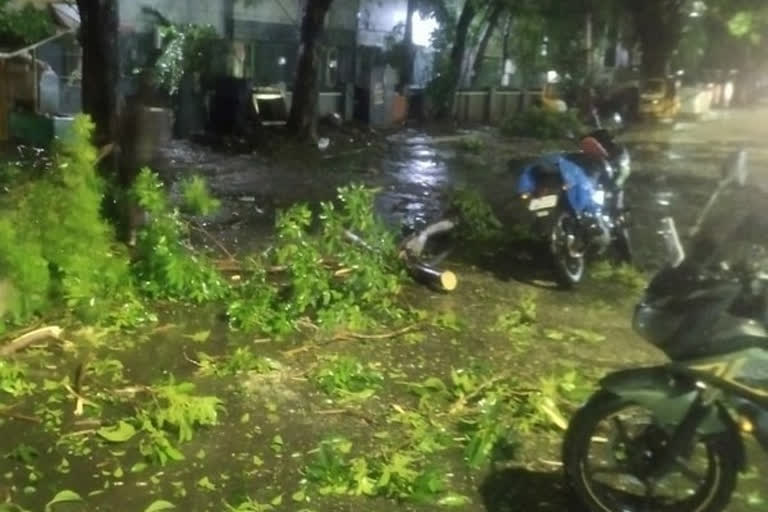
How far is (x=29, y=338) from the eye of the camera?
632cm

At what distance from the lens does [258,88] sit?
20594 mm

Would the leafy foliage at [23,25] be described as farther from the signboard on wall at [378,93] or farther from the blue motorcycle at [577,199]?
the blue motorcycle at [577,199]

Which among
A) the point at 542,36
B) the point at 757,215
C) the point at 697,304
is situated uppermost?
the point at 542,36

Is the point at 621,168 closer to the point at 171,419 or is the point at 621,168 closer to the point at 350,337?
the point at 350,337

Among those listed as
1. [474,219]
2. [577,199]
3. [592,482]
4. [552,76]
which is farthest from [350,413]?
[552,76]

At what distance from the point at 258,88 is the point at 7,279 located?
1488cm

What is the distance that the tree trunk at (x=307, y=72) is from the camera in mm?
19062

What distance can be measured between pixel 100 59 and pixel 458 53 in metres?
16.9

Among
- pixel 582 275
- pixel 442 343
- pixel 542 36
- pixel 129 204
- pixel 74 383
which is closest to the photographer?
pixel 74 383

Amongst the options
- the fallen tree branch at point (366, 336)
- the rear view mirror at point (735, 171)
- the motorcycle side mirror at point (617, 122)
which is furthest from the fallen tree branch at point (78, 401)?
the motorcycle side mirror at point (617, 122)

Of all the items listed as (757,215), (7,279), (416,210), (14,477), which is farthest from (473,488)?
(416,210)

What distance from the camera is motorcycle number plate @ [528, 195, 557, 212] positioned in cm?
807

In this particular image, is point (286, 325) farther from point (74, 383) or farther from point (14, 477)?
point (14, 477)

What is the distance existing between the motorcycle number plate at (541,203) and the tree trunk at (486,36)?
19.7 metres
